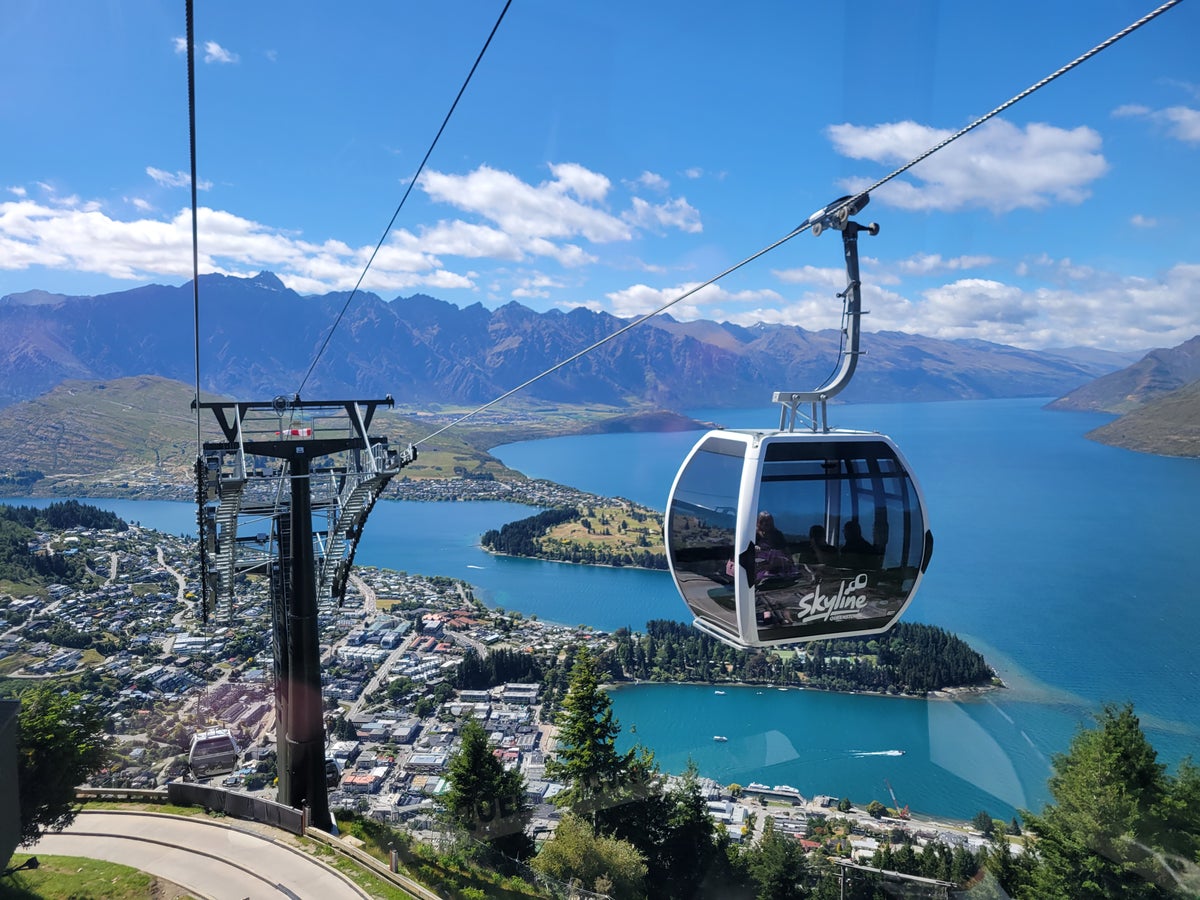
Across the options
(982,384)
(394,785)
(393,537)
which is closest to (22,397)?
(393,537)

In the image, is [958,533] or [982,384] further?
[982,384]

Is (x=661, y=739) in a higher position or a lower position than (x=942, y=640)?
lower

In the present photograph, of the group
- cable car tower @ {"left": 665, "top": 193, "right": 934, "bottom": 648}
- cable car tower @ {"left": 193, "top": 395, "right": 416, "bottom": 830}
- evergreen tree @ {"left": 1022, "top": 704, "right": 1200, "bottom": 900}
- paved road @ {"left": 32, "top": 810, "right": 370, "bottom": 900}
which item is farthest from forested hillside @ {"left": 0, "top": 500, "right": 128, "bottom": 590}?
evergreen tree @ {"left": 1022, "top": 704, "right": 1200, "bottom": 900}

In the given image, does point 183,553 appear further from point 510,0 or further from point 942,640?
point 510,0

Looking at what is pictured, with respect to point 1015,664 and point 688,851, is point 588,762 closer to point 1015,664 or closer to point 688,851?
point 688,851

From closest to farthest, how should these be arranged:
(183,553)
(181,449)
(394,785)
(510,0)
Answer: (510,0) → (394,785) → (183,553) → (181,449)

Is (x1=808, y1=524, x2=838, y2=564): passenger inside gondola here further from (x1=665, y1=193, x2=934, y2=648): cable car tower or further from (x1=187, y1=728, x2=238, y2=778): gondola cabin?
(x1=187, y1=728, x2=238, y2=778): gondola cabin

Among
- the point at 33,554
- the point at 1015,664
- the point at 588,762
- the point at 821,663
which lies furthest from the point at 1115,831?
the point at 33,554
